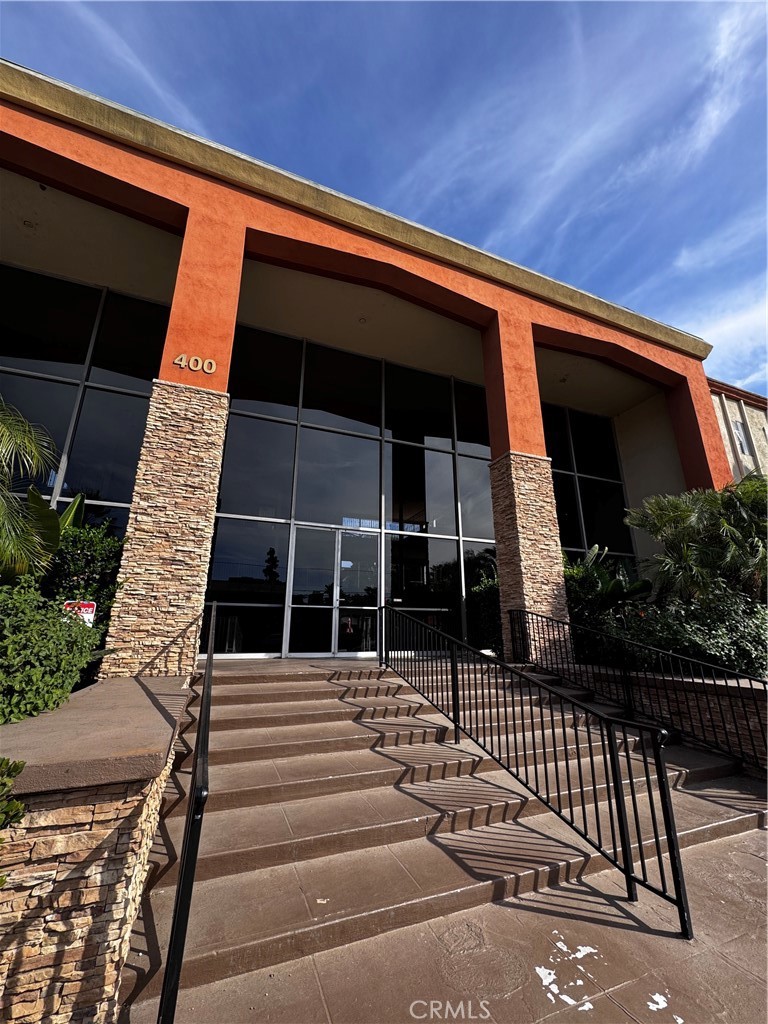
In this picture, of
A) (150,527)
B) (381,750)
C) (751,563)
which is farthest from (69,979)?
(751,563)

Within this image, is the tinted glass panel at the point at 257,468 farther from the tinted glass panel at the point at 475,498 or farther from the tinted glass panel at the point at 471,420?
the tinted glass panel at the point at 471,420

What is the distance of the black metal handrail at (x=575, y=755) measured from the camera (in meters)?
3.07

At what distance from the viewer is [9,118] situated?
6.98m

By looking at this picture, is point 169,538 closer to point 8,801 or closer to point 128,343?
point 8,801

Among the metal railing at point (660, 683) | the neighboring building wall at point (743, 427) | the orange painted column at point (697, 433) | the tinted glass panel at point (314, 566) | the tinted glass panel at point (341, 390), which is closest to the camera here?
the metal railing at point (660, 683)

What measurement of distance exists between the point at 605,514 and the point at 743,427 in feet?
20.0

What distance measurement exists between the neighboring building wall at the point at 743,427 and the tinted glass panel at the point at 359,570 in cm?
1226

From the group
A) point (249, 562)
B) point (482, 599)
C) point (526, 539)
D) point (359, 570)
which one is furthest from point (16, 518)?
point (482, 599)

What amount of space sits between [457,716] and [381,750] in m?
1.00

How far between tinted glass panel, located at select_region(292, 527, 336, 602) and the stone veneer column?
3028 millimetres

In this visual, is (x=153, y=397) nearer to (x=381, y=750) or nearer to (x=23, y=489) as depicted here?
(x=23, y=489)

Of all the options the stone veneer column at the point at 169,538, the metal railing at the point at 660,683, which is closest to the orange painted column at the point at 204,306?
the stone veneer column at the point at 169,538

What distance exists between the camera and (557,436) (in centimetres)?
1443

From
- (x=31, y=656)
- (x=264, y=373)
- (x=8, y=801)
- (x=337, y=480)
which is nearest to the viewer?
(x=8, y=801)
